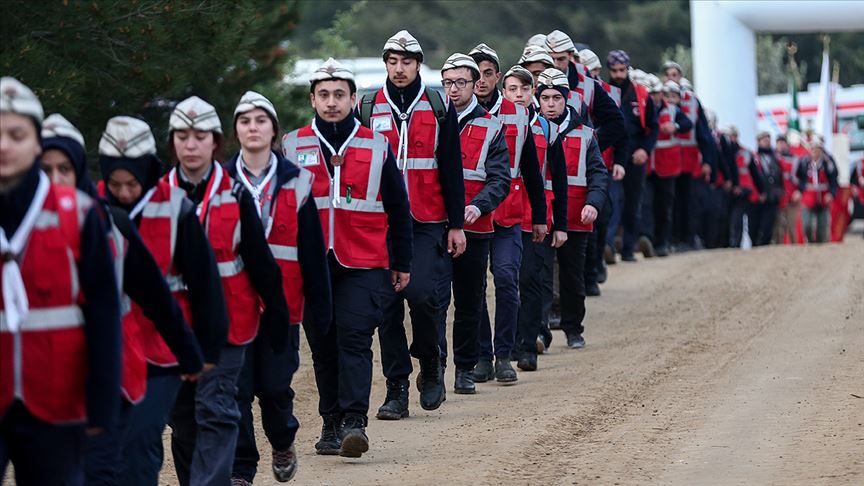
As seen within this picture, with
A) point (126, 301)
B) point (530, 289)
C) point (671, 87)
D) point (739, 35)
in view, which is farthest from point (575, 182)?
point (739, 35)

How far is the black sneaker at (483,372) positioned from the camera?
1209 centimetres

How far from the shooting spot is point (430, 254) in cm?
1022

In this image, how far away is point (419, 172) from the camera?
1027cm

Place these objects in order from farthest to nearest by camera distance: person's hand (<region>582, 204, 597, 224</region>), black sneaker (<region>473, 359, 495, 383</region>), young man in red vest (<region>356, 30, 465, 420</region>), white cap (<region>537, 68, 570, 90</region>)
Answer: person's hand (<region>582, 204, 597, 224</region>) → white cap (<region>537, 68, 570, 90</region>) → black sneaker (<region>473, 359, 495, 383</region>) → young man in red vest (<region>356, 30, 465, 420</region>)

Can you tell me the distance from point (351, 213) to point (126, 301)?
303 cm

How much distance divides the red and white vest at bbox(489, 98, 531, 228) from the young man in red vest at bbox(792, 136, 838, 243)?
20.1m

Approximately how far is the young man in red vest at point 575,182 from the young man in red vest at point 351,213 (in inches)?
165

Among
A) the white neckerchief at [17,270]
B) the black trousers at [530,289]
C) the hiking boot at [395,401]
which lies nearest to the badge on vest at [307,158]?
the hiking boot at [395,401]

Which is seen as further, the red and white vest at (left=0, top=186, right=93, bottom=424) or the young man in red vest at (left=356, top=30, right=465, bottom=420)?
the young man in red vest at (left=356, top=30, right=465, bottom=420)

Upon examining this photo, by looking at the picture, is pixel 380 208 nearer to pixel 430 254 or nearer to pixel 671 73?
pixel 430 254

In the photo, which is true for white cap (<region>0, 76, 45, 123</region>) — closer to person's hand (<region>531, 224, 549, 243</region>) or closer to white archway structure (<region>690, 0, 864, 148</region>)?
person's hand (<region>531, 224, 549, 243</region>)

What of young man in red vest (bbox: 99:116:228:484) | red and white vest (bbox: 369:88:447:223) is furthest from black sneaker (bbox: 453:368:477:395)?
young man in red vest (bbox: 99:116:228:484)

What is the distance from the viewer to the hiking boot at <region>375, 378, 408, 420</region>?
10305 mm

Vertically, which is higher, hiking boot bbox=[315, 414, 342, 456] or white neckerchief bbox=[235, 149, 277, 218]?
white neckerchief bbox=[235, 149, 277, 218]
